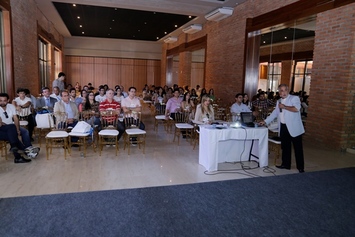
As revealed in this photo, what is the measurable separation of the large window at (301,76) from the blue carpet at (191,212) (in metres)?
11.1

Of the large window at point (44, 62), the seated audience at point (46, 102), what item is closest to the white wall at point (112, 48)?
the large window at point (44, 62)

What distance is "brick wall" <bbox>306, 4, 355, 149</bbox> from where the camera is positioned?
593cm

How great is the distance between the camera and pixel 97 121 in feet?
20.8

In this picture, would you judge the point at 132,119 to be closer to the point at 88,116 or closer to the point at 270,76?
the point at 88,116

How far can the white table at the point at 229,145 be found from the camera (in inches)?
180

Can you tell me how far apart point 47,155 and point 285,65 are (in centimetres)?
1375

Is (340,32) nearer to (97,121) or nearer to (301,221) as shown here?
(301,221)

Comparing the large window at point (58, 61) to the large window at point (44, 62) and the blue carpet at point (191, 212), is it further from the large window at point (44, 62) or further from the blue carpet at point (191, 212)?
the blue carpet at point (191, 212)

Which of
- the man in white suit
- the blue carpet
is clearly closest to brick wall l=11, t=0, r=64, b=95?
the blue carpet

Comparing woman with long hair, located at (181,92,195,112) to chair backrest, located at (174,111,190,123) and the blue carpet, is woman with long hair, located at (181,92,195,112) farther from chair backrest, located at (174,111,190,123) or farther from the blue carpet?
the blue carpet

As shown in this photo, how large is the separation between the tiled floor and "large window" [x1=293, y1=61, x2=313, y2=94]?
29.3 ft

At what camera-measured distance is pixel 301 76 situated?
14.4m

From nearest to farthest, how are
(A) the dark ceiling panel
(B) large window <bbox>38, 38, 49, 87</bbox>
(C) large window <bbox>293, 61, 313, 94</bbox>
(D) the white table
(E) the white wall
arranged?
(D) the white table
(A) the dark ceiling panel
(B) large window <bbox>38, 38, 49, 87</bbox>
(C) large window <bbox>293, 61, 313, 94</bbox>
(E) the white wall

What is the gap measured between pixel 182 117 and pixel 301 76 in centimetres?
987
